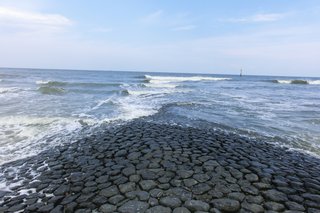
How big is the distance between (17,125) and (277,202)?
10.2 meters

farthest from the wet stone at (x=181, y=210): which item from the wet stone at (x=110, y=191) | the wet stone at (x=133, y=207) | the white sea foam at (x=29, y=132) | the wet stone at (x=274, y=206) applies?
the white sea foam at (x=29, y=132)

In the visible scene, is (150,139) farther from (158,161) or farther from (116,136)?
(158,161)

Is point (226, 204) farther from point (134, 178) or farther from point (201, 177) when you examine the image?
point (134, 178)

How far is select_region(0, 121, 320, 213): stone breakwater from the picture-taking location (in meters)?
4.22

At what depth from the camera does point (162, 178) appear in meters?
5.05

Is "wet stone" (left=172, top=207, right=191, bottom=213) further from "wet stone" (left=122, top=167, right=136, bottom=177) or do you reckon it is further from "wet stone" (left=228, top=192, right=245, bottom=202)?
"wet stone" (left=122, top=167, right=136, bottom=177)

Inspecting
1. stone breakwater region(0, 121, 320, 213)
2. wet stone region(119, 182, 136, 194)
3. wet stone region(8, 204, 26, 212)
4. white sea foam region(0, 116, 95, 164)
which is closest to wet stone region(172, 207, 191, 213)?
stone breakwater region(0, 121, 320, 213)

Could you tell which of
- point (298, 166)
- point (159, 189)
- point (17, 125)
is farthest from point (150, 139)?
point (17, 125)

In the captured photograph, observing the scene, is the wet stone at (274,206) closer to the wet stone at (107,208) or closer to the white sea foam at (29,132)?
the wet stone at (107,208)

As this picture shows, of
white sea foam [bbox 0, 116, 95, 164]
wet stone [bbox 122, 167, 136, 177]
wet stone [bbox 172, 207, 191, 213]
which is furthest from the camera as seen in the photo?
white sea foam [bbox 0, 116, 95, 164]

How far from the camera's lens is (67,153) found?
6.88 meters

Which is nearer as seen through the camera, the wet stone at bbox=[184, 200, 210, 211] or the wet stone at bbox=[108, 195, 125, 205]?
the wet stone at bbox=[184, 200, 210, 211]

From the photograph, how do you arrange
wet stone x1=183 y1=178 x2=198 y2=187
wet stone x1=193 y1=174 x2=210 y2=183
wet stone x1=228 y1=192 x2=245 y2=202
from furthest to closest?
wet stone x1=193 y1=174 x2=210 y2=183, wet stone x1=183 y1=178 x2=198 y2=187, wet stone x1=228 y1=192 x2=245 y2=202

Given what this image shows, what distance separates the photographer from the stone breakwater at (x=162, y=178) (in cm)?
422
